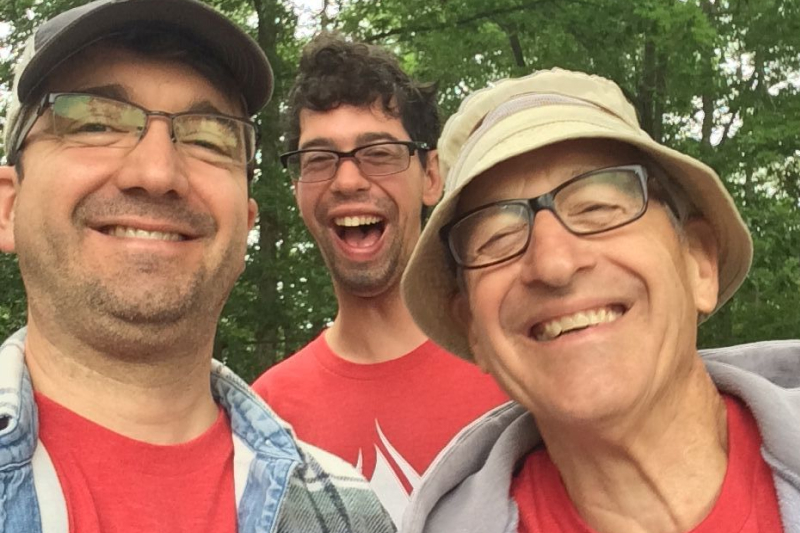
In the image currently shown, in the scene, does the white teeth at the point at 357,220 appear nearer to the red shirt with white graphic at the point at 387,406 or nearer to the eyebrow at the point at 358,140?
the eyebrow at the point at 358,140

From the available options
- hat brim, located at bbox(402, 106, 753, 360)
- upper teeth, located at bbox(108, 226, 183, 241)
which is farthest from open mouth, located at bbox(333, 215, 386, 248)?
upper teeth, located at bbox(108, 226, 183, 241)

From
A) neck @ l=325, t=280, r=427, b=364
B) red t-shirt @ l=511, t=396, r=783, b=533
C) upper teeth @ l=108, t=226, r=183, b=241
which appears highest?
upper teeth @ l=108, t=226, r=183, b=241

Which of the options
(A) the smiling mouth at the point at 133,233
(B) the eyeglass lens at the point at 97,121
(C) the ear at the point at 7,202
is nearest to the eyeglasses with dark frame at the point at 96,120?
(B) the eyeglass lens at the point at 97,121

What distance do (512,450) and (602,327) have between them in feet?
1.86

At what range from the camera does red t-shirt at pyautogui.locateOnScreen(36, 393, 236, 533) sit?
211cm

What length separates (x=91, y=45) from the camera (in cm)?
235

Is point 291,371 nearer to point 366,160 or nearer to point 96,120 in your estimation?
point 366,160

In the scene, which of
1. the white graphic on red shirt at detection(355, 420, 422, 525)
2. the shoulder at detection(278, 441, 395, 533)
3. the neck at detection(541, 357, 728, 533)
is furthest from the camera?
the white graphic on red shirt at detection(355, 420, 422, 525)

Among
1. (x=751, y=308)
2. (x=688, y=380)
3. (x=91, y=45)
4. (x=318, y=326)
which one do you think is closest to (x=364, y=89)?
(x=91, y=45)

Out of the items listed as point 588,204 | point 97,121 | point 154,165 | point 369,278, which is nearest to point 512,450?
point 588,204

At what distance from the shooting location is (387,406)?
10.8 ft

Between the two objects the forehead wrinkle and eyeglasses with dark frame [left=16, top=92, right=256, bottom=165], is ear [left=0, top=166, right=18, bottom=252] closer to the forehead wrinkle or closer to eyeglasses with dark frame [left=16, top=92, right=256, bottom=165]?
eyeglasses with dark frame [left=16, top=92, right=256, bottom=165]

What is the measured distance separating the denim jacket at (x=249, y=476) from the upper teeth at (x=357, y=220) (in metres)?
1.17

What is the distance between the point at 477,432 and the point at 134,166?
54.4 inches
